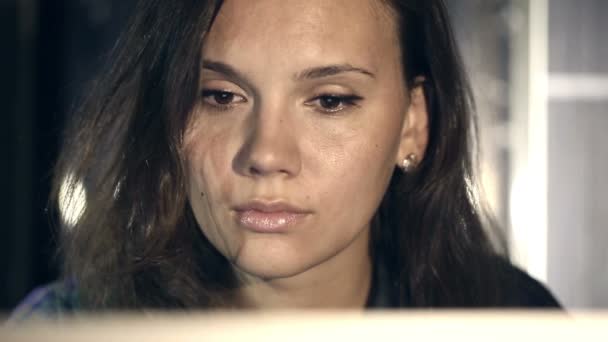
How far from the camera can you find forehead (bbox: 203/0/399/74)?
0.59 meters

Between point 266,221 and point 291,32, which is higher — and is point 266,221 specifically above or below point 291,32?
below

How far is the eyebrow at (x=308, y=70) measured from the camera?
589 millimetres

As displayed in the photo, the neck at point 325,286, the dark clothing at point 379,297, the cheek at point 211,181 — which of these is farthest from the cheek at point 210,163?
the dark clothing at point 379,297

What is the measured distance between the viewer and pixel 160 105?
26.4 inches

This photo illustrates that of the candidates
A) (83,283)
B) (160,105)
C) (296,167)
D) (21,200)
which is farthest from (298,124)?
(21,200)

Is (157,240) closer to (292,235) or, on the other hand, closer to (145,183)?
(145,183)

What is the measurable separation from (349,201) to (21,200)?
0.72 meters

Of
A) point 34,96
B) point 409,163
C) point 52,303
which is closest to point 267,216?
point 409,163

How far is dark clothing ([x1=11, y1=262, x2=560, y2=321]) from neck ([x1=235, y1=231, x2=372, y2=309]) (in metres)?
0.02

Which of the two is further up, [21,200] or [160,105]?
[160,105]

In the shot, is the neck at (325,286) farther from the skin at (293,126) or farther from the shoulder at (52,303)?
the shoulder at (52,303)

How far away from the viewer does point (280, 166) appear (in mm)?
578

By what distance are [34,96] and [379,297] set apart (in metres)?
0.73

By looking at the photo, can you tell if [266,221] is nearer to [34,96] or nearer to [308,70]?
[308,70]
